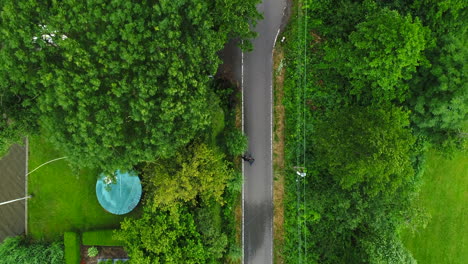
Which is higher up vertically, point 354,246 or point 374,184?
point 374,184

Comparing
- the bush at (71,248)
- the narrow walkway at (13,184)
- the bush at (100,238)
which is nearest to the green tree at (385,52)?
the bush at (100,238)

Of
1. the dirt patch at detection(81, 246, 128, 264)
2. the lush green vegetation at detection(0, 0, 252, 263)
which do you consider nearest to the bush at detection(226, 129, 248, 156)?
the lush green vegetation at detection(0, 0, 252, 263)

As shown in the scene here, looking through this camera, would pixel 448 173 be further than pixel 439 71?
Yes

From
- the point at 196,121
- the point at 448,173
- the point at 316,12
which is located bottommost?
the point at 448,173

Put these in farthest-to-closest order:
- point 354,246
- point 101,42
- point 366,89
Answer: point 354,246 → point 366,89 → point 101,42

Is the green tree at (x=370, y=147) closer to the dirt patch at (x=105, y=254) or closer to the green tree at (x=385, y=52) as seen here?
the green tree at (x=385, y=52)

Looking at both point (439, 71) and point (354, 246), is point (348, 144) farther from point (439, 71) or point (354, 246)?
point (354, 246)

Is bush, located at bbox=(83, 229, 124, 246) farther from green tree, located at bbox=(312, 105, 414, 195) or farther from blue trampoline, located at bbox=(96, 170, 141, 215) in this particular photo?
green tree, located at bbox=(312, 105, 414, 195)

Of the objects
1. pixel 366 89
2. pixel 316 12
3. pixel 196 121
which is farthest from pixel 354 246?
pixel 316 12

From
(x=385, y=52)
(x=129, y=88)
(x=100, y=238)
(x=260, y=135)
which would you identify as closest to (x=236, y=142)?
(x=260, y=135)
